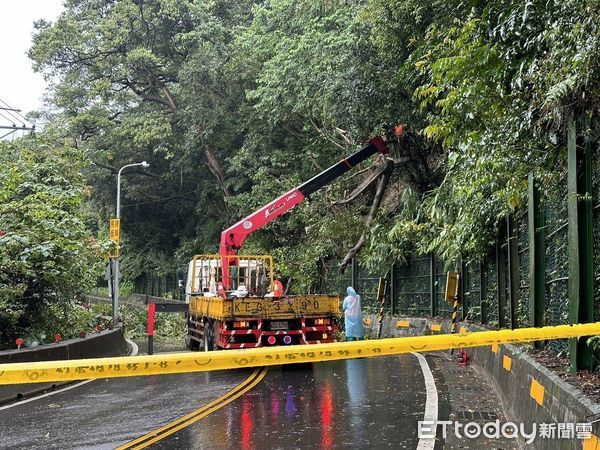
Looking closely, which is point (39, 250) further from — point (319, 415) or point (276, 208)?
point (319, 415)

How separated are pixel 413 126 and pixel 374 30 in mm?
3596

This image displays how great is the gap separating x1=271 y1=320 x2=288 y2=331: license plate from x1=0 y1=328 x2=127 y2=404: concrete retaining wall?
4194 mm

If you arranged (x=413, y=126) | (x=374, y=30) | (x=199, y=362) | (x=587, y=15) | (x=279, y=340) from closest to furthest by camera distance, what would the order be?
1. (x=199, y=362)
2. (x=587, y=15)
3. (x=279, y=340)
4. (x=374, y=30)
5. (x=413, y=126)

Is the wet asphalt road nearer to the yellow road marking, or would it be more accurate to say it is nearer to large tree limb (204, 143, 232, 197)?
the yellow road marking

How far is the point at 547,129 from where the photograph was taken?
8984 mm

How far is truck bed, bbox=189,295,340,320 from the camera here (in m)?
14.6

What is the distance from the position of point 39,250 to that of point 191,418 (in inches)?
285

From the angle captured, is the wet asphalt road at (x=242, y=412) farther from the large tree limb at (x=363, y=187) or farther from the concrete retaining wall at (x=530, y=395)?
the large tree limb at (x=363, y=187)

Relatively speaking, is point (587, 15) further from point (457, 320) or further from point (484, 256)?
point (457, 320)

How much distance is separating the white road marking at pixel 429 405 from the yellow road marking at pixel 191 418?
2.96 metres

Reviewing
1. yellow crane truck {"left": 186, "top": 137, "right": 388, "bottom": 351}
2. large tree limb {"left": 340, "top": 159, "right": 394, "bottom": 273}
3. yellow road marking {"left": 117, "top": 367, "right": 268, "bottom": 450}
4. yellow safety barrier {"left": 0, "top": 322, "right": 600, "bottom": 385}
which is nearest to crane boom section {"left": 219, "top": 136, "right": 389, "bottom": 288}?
yellow crane truck {"left": 186, "top": 137, "right": 388, "bottom": 351}

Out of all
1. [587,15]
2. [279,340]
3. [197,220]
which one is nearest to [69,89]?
[197,220]

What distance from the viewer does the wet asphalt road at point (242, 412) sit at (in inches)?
304

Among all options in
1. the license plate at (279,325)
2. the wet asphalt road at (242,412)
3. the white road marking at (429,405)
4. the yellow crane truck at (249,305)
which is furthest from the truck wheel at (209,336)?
the white road marking at (429,405)
